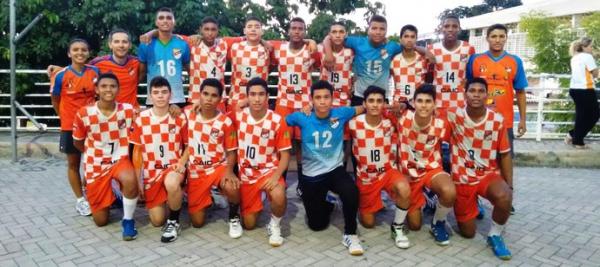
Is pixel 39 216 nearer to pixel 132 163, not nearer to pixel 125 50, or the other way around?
pixel 132 163

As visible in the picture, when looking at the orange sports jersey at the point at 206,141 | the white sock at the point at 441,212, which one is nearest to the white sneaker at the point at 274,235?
the orange sports jersey at the point at 206,141

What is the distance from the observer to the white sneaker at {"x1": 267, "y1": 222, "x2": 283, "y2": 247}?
4.49m

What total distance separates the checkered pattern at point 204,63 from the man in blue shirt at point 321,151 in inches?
54.1

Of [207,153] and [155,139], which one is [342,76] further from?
[155,139]

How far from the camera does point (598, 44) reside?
12258 millimetres

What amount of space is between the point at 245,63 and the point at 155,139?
58.1 inches

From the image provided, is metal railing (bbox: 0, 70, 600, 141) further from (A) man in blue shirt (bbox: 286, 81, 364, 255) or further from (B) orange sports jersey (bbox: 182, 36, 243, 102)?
(A) man in blue shirt (bbox: 286, 81, 364, 255)

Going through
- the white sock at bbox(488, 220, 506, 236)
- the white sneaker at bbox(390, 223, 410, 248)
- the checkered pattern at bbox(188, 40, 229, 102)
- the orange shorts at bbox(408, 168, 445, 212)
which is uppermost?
the checkered pattern at bbox(188, 40, 229, 102)

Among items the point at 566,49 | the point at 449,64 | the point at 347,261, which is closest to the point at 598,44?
the point at 566,49

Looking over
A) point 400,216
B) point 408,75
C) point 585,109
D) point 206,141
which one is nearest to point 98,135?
point 206,141

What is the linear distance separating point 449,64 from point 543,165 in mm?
4056

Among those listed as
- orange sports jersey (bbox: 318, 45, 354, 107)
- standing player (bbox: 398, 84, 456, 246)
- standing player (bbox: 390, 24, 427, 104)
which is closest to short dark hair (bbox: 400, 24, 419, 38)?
standing player (bbox: 390, 24, 427, 104)

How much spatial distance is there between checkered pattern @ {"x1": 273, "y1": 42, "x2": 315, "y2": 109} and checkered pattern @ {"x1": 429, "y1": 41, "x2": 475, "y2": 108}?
4.97ft

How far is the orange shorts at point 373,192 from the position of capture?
192 inches
